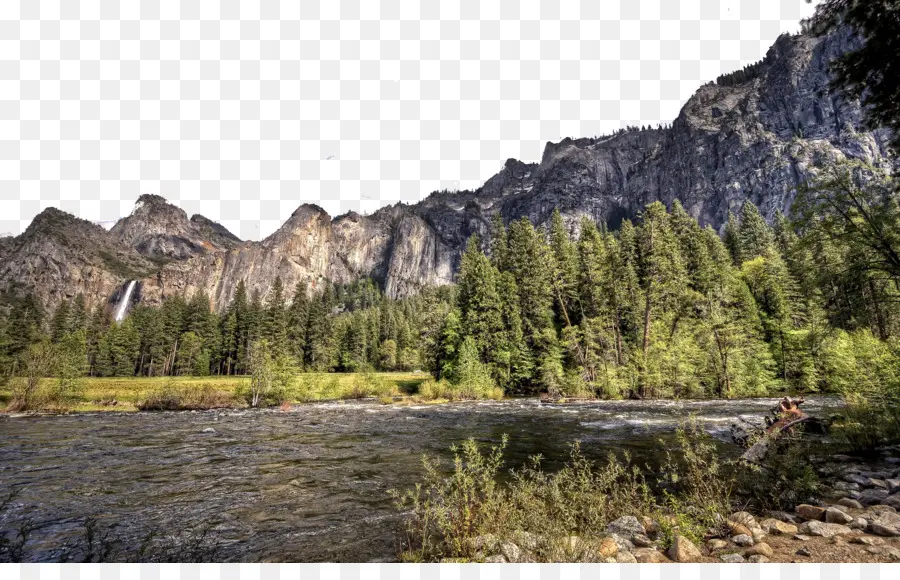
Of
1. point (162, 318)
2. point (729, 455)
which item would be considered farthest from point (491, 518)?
point (162, 318)

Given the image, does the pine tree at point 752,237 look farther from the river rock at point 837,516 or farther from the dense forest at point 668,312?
the river rock at point 837,516

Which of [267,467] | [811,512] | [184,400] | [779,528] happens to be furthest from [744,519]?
[184,400]

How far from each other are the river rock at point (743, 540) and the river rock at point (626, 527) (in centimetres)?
142

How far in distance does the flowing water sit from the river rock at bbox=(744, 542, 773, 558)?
165 inches

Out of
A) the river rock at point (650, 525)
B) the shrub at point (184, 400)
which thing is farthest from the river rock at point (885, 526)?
the shrub at point (184, 400)

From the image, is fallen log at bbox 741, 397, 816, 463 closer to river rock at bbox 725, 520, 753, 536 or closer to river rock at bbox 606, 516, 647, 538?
river rock at bbox 725, 520, 753, 536

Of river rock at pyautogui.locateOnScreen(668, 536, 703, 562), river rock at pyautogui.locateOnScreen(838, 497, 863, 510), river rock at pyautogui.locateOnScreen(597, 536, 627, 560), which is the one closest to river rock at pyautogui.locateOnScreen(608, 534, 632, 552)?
river rock at pyautogui.locateOnScreen(597, 536, 627, 560)

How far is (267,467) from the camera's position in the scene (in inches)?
533

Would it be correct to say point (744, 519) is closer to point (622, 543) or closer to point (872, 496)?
point (622, 543)

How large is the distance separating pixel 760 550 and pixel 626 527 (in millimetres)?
2074

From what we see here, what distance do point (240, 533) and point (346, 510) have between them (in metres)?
2.17

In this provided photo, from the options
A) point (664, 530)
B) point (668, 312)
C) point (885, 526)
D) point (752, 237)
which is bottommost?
point (664, 530)

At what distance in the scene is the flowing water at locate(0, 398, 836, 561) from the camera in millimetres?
7863

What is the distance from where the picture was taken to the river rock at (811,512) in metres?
6.79
